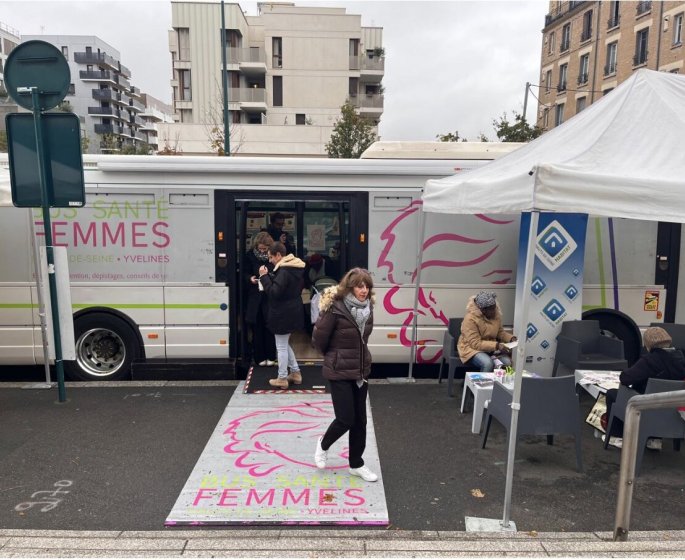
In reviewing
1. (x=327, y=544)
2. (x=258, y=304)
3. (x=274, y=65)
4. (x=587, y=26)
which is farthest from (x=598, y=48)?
(x=327, y=544)

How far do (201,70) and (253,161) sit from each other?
37.5 metres

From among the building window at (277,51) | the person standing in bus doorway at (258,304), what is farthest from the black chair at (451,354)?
the building window at (277,51)

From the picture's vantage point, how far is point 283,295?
581 centimetres

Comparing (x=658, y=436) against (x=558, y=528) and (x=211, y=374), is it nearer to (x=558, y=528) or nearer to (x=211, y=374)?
(x=558, y=528)

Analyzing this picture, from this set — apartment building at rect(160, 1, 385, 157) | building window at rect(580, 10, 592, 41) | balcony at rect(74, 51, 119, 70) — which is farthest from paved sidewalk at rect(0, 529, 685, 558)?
balcony at rect(74, 51, 119, 70)

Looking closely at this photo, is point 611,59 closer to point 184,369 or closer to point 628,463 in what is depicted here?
point 184,369

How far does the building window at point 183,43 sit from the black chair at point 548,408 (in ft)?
137

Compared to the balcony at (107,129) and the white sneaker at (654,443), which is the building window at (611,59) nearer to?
the white sneaker at (654,443)

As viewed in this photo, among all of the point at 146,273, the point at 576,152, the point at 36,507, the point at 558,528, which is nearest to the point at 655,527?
the point at 558,528

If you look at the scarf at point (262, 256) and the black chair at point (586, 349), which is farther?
the scarf at point (262, 256)

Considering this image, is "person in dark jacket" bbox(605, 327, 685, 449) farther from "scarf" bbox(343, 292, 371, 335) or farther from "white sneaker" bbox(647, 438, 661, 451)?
"scarf" bbox(343, 292, 371, 335)

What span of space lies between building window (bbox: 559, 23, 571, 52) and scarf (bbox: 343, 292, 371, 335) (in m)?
45.6

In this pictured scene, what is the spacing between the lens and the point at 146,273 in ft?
21.2

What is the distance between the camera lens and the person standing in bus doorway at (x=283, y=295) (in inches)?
225
